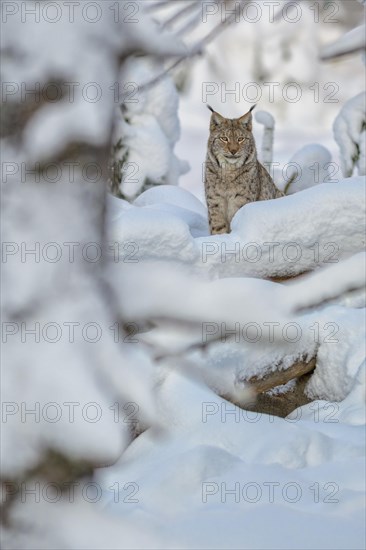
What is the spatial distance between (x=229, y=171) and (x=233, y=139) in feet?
0.94

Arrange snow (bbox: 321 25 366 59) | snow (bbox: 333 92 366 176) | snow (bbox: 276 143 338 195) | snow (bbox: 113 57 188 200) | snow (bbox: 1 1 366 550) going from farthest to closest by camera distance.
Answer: snow (bbox: 113 57 188 200), snow (bbox: 333 92 366 176), snow (bbox: 276 143 338 195), snow (bbox: 1 1 366 550), snow (bbox: 321 25 366 59)

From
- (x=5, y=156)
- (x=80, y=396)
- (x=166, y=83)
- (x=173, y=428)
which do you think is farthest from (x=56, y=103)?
(x=166, y=83)

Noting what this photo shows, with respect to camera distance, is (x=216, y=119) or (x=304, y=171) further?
(x=304, y=171)

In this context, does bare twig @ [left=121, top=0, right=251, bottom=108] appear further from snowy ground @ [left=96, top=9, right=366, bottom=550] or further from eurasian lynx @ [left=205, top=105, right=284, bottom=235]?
eurasian lynx @ [left=205, top=105, right=284, bottom=235]

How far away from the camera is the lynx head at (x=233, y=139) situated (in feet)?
23.4

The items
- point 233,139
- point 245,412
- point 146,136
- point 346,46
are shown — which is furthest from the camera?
point 146,136

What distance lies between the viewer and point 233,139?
7.13 m

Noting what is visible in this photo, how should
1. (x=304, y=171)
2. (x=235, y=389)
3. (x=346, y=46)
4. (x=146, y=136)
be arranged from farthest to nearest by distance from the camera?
1. (x=146, y=136)
2. (x=304, y=171)
3. (x=235, y=389)
4. (x=346, y=46)

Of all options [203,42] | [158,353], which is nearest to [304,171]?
[158,353]

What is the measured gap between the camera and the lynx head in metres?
7.12

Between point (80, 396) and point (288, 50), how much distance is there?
1626 centimetres

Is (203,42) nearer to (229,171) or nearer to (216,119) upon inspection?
(216,119)

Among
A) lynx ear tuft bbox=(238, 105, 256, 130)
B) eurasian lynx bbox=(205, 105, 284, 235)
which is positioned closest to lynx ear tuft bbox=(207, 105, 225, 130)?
eurasian lynx bbox=(205, 105, 284, 235)

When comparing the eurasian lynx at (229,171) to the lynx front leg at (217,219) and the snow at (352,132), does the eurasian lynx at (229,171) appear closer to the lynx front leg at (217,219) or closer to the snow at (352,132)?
the lynx front leg at (217,219)
